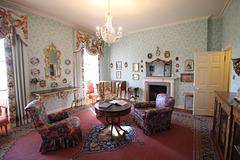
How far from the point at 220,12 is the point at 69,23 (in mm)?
5233

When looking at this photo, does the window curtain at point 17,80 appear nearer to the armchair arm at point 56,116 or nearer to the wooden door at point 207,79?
the armchair arm at point 56,116

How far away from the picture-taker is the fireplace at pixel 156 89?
4981mm

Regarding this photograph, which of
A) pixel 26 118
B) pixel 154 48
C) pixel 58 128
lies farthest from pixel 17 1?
pixel 154 48

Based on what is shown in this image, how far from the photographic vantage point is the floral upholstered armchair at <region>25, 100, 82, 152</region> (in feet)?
7.04

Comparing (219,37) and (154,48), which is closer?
(219,37)

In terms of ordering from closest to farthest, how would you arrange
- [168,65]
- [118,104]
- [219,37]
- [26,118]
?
1. [118,104]
2. [26,118]
3. [219,37]
4. [168,65]

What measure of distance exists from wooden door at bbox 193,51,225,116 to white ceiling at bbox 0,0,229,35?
54.2 inches

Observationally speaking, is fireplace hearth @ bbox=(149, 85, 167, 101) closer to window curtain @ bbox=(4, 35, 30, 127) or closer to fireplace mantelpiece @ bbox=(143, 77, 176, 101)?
fireplace mantelpiece @ bbox=(143, 77, 176, 101)

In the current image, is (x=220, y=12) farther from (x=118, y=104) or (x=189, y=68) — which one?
(x=118, y=104)

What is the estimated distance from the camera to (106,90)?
489 centimetres

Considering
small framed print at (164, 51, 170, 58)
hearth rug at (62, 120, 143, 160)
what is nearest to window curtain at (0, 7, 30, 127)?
hearth rug at (62, 120, 143, 160)

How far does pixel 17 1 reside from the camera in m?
3.16

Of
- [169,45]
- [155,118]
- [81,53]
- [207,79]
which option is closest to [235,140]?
[155,118]

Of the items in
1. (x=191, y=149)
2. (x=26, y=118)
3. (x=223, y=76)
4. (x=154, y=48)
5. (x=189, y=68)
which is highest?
(x=154, y=48)
